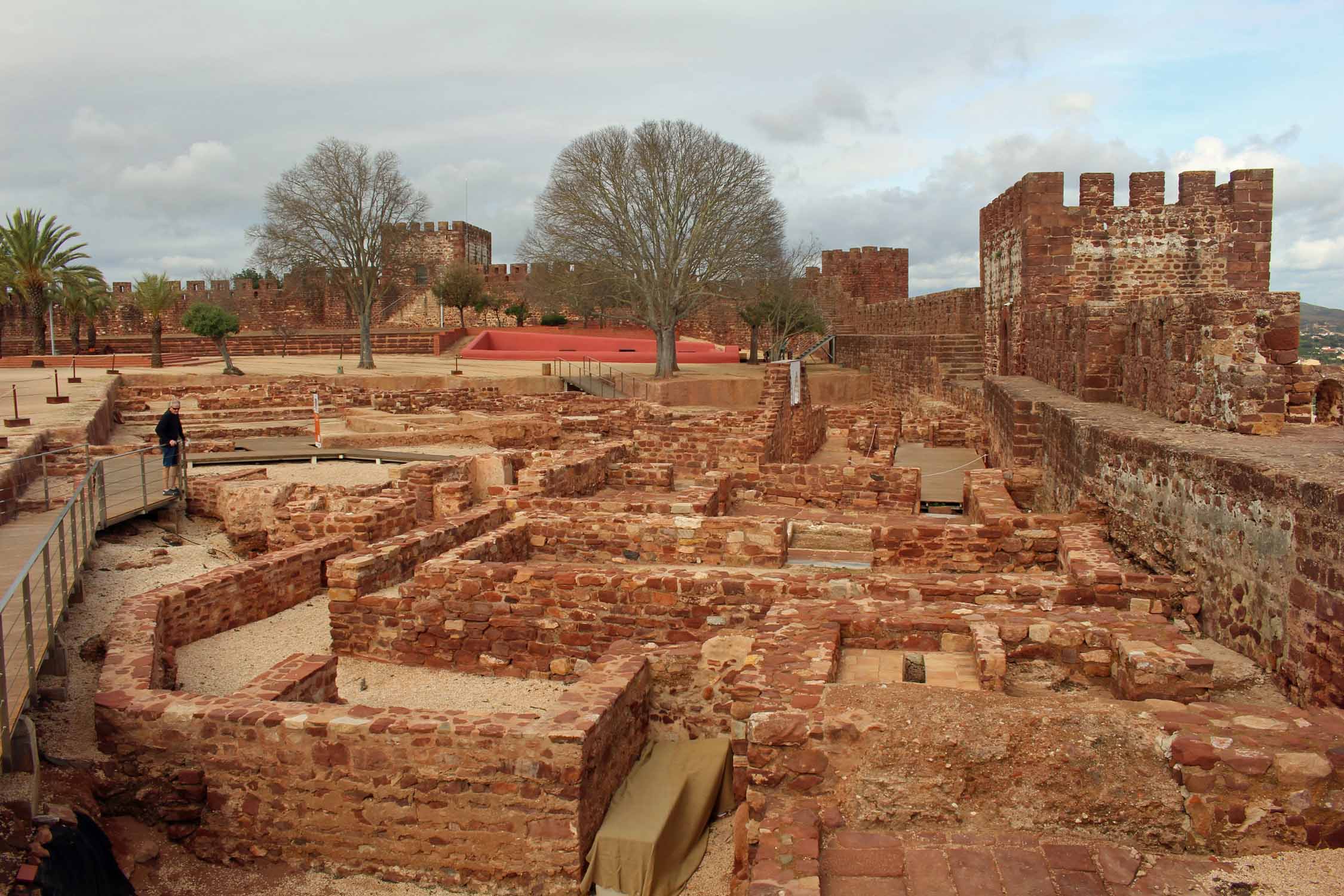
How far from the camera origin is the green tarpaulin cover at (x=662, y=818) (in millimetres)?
5215

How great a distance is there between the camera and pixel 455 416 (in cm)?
2062

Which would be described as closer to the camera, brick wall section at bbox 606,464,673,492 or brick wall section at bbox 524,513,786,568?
brick wall section at bbox 524,513,786,568

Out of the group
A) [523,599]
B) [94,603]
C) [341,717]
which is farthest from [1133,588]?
[94,603]

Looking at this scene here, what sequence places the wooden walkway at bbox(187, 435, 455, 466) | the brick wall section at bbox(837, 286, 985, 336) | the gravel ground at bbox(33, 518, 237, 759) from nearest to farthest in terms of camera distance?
1. the gravel ground at bbox(33, 518, 237, 759)
2. the wooden walkway at bbox(187, 435, 455, 466)
3. the brick wall section at bbox(837, 286, 985, 336)

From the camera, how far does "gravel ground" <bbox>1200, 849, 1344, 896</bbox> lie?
368 centimetres

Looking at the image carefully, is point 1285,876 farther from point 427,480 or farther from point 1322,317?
point 1322,317

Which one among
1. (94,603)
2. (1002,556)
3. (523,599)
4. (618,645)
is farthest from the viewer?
(1002,556)

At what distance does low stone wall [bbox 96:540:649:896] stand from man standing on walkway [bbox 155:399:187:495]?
6949 mm

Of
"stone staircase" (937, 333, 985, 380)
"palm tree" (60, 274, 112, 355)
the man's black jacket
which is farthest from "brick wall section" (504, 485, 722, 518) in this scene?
"palm tree" (60, 274, 112, 355)

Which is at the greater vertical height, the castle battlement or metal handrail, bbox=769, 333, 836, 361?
the castle battlement

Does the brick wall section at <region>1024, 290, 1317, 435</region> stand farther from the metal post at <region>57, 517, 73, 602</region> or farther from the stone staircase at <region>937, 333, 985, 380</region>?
the stone staircase at <region>937, 333, 985, 380</region>

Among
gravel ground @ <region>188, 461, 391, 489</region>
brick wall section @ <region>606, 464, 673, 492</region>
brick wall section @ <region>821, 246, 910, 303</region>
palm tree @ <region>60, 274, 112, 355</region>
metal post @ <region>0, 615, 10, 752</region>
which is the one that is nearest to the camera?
metal post @ <region>0, 615, 10, 752</region>

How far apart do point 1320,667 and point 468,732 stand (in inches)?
169

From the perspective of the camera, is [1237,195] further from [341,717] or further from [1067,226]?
[341,717]
